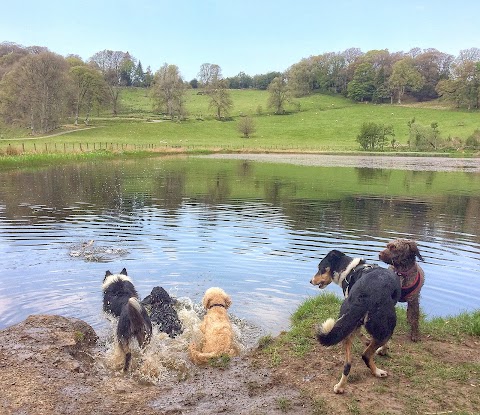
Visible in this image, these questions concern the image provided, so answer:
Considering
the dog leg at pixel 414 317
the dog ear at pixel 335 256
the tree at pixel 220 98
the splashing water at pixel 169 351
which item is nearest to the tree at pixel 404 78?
the tree at pixel 220 98

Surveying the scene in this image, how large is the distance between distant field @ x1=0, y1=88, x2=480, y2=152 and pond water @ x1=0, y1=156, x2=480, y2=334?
42317mm

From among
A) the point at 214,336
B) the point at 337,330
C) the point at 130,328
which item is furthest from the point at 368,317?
the point at 130,328

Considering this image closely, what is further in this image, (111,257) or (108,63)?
(108,63)

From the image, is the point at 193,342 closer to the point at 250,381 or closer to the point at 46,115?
the point at 250,381

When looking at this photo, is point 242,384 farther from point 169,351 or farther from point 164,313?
point 164,313

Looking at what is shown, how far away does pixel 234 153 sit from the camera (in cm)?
7325

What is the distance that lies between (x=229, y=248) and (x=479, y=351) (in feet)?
30.6

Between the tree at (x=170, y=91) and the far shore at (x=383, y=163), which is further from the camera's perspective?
the tree at (x=170, y=91)

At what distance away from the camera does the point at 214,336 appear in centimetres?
793

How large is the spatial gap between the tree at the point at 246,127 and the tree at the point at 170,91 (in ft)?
64.4

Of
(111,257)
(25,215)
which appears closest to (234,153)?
(25,215)

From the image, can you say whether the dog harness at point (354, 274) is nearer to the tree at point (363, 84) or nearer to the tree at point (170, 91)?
the tree at point (170, 91)

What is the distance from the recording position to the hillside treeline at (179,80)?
76312 mm

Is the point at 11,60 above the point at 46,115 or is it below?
above
